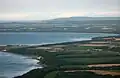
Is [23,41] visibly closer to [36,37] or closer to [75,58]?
[36,37]

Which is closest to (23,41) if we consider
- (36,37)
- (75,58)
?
(36,37)

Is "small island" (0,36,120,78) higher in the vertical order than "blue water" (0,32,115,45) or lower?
lower

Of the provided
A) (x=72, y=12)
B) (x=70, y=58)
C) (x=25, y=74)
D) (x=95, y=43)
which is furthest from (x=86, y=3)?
(x=25, y=74)

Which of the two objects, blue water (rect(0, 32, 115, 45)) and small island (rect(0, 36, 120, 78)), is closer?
small island (rect(0, 36, 120, 78))

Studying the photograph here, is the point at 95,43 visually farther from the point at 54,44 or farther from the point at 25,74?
the point at 25,74
